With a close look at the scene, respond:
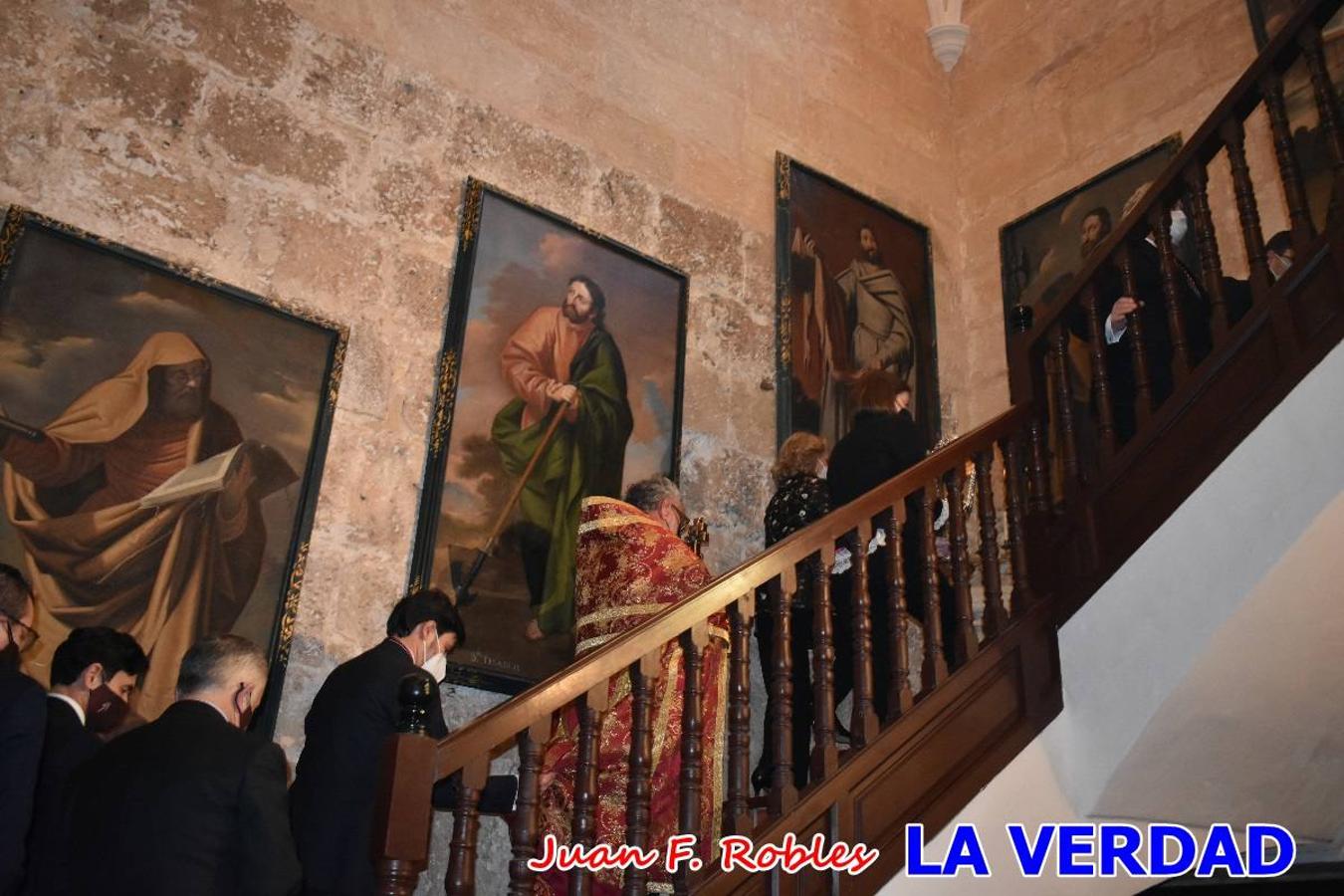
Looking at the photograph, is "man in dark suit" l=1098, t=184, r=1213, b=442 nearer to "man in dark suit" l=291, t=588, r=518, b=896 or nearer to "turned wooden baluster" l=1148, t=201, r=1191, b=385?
"turned wooden baluster" l=1148, t=201, r=1191, b=385

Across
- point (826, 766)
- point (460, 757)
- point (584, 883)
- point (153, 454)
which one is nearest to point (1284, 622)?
point (826, 766)

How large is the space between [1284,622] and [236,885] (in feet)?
10.4

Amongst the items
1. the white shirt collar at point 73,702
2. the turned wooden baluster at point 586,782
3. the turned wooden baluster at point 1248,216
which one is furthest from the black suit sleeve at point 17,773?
the turned wooden baluster at point 1248,216

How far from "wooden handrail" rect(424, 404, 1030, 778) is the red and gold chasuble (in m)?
0.51

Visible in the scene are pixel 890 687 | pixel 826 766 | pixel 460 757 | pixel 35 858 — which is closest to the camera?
pixel 460 757

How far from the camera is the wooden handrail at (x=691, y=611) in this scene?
2.95 metres

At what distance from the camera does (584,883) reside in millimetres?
2951

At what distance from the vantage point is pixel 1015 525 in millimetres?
4438

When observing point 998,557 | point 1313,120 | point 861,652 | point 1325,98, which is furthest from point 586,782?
point 1313,120

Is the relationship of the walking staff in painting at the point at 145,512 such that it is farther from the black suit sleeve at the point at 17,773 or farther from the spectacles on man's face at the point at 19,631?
the black suit sleeve at the point at 17,773

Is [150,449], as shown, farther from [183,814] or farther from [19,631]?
[183,814]

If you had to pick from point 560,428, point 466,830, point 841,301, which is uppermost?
point 841,301

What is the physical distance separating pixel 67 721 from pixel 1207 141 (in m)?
4.20

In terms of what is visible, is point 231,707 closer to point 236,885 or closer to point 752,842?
point 236,885
